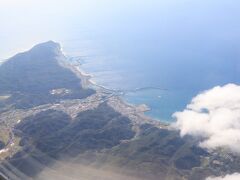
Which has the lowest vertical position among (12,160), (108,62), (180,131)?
(12,160)

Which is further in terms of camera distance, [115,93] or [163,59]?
[163,59]

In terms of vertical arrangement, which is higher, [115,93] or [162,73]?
[162,73]

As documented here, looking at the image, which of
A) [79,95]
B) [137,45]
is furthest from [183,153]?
[137,45]

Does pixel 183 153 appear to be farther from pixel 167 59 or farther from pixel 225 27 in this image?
pixel 225 27

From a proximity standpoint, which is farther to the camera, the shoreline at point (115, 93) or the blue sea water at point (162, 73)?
the blue sea water at point (162, 73)

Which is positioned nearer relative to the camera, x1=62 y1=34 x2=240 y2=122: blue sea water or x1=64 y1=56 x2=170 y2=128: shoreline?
x1=64 y1=56 x2=170 y2=128: shoreline

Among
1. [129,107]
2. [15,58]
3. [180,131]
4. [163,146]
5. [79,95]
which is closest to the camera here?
[163,146]

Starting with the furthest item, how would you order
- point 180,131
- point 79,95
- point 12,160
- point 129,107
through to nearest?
point 79,95, point 129,107, point 180,131, point 12,160

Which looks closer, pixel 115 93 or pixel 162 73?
pixel 115 93

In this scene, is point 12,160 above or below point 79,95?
below

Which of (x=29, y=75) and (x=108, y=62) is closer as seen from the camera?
(x=29, y=75)
